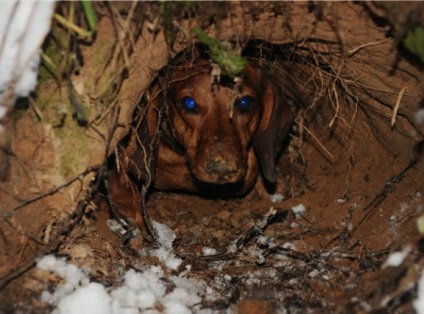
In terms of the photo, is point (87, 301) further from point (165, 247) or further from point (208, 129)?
point (208, 129)

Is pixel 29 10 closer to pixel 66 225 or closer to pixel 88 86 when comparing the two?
pixel 88 86

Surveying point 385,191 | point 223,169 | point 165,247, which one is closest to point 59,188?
point 165,247

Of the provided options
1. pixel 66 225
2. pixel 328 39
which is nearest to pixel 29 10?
pixel 66 225

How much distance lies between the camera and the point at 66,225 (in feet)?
8.85

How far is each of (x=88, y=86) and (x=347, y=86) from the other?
1.69 m

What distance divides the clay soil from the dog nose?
34 centimetres

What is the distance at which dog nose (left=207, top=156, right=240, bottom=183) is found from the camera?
340cm

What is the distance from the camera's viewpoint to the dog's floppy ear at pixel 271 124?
4.24 metres

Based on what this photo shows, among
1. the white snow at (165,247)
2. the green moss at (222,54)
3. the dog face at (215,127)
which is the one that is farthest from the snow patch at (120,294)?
the green moss at (222,54)

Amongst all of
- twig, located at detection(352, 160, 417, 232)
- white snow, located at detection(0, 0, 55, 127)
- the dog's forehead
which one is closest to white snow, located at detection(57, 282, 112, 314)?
white snow, located at detection(0, 0, 55, 127)

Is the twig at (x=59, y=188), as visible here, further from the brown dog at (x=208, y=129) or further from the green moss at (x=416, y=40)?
the green moss at (x=416, y=40)

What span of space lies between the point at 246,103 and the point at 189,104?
41cm

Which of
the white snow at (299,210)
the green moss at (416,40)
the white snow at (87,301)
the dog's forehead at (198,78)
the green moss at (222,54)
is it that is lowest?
the white snow at (299,210)

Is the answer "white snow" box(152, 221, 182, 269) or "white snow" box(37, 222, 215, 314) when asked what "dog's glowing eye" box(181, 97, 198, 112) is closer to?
"white snow" box(152, 221, 182, 269)
